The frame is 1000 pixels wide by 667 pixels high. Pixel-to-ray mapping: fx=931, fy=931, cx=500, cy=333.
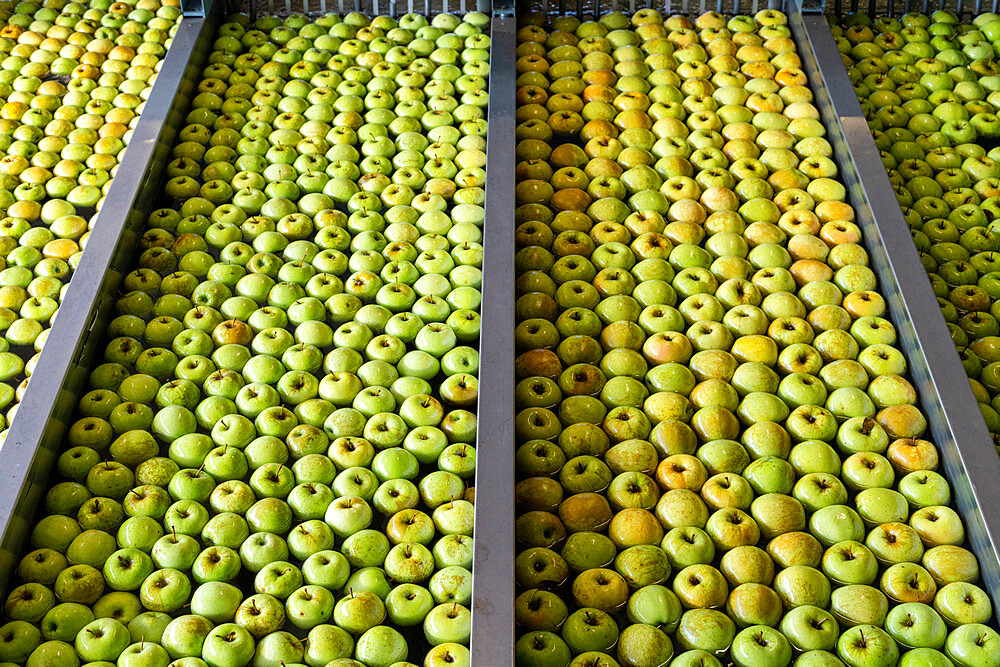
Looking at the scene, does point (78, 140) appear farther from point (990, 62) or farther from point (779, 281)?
point (990, 62)

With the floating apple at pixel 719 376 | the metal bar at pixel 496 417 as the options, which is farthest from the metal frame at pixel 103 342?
the floating apple at pixel 719 376

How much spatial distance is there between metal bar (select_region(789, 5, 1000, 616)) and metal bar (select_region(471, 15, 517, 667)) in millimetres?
1006

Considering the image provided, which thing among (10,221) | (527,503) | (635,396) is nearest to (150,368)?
(10,221)

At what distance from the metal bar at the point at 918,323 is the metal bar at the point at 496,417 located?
3.30 feet

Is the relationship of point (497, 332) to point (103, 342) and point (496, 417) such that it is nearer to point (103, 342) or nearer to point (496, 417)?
point (496, 417)

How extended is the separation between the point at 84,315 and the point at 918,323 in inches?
83.6

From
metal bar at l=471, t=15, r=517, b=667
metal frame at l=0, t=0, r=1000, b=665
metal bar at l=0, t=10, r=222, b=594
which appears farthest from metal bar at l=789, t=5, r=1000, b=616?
metal bar at l=0, t=10, r=222, b=594

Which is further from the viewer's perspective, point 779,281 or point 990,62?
point 990,62

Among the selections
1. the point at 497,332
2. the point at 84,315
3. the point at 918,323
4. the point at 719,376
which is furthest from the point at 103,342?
the point at 918,323

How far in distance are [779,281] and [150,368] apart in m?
1.72

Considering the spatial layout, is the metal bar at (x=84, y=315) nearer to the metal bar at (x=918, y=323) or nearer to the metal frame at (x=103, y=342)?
the metal frame at (x=103, y=342)

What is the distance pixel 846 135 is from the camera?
9.70 ft

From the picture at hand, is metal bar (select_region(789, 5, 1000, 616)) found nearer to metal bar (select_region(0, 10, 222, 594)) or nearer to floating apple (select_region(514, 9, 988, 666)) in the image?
floating apple (select_region(514, 9, 988, 666))

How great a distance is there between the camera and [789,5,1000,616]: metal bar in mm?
2004
